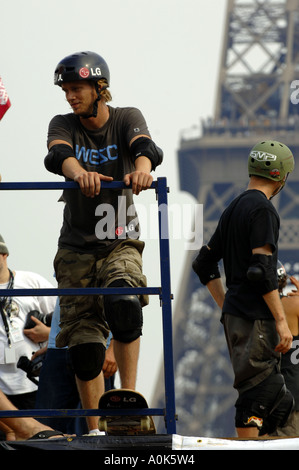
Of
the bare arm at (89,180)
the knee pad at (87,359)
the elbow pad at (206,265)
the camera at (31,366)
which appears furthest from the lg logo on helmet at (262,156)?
the camera at (31,366)

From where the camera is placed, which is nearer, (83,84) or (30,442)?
(30,442)

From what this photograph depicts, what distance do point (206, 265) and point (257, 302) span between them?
588 mm

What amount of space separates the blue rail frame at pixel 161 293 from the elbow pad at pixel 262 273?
0.60 meters

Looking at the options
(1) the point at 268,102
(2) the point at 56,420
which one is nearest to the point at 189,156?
(1) the point at 268,102

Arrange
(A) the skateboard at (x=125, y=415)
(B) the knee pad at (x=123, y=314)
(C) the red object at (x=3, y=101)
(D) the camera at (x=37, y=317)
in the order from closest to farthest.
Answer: (A) the skateboard at (x=125, y=415)
(B) the knee pad at (x=123, y=314)
(C) the red object at (x=3, y=101)
(D) the camera at (x=37, y=317)

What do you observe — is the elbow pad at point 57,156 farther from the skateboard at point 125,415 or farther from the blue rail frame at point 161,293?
the skateboard at point 125,415

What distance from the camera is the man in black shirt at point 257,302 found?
5926mm

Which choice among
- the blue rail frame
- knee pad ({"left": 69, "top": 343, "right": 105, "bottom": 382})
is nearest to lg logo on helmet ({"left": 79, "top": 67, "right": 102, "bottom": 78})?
the blue rail frame

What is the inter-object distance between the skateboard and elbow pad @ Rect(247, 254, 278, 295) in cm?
103
